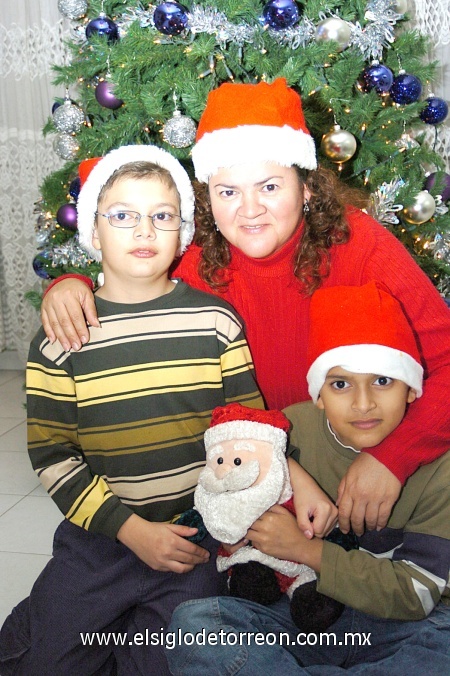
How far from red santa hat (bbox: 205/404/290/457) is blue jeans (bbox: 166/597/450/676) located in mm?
286

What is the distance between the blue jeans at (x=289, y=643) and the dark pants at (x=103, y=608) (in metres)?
0.10

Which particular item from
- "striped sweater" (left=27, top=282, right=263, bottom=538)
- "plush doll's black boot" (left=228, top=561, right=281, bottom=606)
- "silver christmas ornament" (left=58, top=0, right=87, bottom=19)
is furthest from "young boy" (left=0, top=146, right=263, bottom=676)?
"silver christmas ornament" (left=58, top=0, right=87, bottom=19)

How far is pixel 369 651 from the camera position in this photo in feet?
4.02

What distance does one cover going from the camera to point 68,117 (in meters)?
2.14

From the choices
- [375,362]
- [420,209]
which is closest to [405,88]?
[420,209]

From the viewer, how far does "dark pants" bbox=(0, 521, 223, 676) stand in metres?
1.32

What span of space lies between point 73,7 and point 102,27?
0.20 m

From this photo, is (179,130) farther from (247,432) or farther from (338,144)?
(247,432)

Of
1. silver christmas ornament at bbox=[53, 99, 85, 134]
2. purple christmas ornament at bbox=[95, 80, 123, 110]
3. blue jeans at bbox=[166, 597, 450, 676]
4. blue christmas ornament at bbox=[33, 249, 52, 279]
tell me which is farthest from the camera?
blue christmas ornament at bbox=[33, 249, 52, 279]

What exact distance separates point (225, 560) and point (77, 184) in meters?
1.25

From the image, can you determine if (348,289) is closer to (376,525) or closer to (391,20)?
(376,525)

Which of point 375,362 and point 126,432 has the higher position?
point 375,362

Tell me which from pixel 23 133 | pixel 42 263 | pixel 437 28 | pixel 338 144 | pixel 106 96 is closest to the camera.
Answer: pixel 338 144

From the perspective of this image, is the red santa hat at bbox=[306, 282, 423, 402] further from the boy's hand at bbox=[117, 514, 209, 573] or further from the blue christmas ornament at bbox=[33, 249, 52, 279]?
the blue christmas ornament at bbox=[33, 249, 52, 279]
